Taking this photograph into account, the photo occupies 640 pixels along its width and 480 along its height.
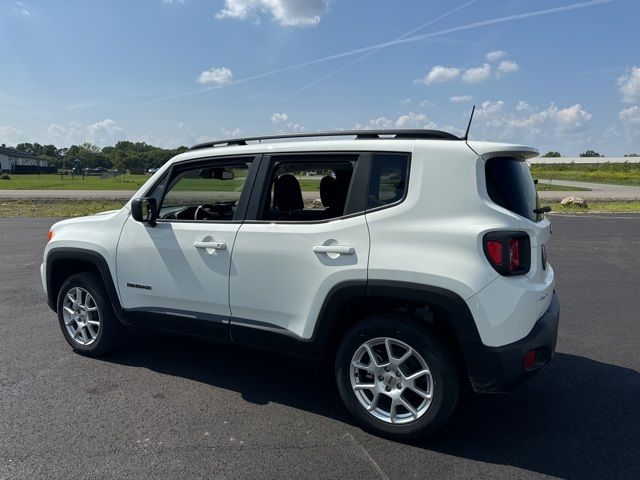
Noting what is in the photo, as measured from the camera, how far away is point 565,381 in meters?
4.20

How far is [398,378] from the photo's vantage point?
10.6 ft

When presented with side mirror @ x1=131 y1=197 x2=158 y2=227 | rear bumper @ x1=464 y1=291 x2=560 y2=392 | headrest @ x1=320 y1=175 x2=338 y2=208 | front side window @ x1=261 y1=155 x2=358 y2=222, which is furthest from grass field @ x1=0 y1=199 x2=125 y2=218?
rear bumper @ x1=464 y1=291 x2=560 y2=392

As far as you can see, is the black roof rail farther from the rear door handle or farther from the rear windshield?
the rear door handle

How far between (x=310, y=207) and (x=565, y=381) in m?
2.60

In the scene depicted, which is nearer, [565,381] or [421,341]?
[421,341]

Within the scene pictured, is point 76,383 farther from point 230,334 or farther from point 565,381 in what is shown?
point 565,381

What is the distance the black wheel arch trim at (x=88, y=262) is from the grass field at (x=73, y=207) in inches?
597

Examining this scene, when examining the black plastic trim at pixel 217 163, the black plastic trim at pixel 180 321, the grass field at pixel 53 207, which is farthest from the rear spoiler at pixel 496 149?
the grass field at pixel 53 207

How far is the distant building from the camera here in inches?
3575

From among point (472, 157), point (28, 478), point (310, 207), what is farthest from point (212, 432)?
point (472, 157)

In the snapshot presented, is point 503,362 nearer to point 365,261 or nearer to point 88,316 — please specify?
point 365,261

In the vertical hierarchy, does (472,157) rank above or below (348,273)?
above

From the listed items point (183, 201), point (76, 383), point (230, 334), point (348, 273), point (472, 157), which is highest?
point (472, 157)

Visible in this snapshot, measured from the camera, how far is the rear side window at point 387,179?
10.6ft
